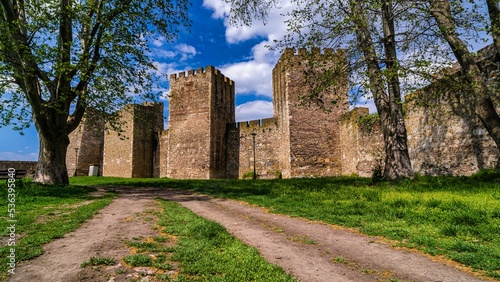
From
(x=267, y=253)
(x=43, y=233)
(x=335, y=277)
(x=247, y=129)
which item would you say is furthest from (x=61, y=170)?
(x=247, y=129)

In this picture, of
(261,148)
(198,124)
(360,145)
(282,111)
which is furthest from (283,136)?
(198,124)

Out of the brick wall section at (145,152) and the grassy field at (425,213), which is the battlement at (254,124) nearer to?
the brick wall section at (145,152)

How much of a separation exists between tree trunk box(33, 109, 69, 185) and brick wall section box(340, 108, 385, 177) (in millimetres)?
14016

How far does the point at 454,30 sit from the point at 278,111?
14374mm

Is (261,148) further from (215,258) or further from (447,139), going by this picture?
(215,258)

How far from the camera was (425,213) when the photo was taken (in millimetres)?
5898

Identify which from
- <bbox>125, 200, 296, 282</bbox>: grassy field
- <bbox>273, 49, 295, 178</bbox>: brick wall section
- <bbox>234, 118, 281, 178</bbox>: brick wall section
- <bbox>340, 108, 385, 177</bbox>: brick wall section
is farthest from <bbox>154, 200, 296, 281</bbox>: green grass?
<bbox>234, 118, 281, 178</bbox>: brick wall section

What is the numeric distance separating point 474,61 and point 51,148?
16445 millimetres

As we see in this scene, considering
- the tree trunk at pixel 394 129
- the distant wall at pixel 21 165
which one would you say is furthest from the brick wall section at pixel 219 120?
the distant wall at pixel 21 165

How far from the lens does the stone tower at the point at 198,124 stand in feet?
81.9

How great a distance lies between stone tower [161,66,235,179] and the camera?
24969 mm

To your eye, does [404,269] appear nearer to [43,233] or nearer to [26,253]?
[26,253]

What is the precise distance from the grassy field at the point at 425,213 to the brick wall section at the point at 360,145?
714cm

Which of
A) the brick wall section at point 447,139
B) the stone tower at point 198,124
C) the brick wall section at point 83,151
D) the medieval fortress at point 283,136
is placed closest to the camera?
the brick wall section at point 447,139
